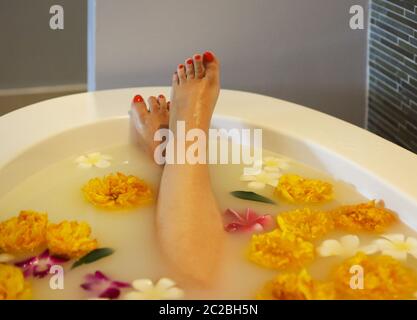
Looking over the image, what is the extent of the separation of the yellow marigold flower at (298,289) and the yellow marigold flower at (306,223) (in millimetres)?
184

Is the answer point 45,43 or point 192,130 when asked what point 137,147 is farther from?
point 45,43

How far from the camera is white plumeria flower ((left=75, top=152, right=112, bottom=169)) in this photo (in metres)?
1.48

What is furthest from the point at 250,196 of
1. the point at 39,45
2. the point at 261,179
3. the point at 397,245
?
the point at 39,45

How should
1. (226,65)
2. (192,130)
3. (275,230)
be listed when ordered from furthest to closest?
(226,65), (192,130), (275,230)

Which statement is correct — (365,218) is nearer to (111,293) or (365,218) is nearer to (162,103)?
(111,293)

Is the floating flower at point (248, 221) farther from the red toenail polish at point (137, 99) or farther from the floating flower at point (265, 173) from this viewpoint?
the red toenail polish at point (137, 99)

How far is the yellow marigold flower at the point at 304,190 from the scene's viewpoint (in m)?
1.32

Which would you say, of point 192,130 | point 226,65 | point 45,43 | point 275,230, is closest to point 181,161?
point 192,130

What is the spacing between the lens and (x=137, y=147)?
5.17ft

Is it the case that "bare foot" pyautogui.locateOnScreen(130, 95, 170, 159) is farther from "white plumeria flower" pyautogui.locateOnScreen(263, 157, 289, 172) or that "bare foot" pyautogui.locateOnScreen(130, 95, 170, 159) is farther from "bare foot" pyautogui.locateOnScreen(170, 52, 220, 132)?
"white plumeria flower" pyautogui.locateOnScreen(263, 157, 289, 172)

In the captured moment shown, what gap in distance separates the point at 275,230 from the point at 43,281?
16.6 inches

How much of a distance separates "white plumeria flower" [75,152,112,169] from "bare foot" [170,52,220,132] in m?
0.20

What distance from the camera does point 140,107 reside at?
1.57 metres
